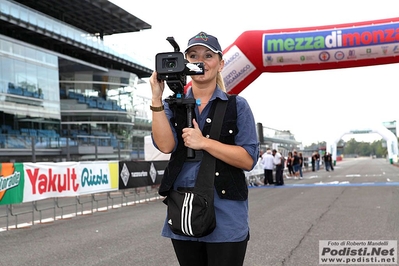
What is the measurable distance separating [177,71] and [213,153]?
439 mm

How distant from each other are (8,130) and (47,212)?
60.6 ft

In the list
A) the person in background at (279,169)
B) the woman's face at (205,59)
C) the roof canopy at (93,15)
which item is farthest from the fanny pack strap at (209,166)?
the roof canopy at (93,15)

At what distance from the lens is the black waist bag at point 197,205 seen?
204 centimetres

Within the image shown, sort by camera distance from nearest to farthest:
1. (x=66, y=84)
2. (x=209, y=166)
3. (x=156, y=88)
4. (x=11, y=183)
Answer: (x=209, y=166) → (x=156, y=88) → (x=11, y=183) → (x=66, y=84)

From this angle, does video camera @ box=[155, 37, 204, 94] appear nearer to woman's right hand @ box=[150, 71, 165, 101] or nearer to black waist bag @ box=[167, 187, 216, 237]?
woman's right hand @ box=[150, 71, 165, 101]

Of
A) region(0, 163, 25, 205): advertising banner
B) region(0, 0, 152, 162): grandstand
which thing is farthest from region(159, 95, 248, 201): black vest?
region(0, 0, 152, 162): grandstand

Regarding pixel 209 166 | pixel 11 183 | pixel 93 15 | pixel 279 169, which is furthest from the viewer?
pixel 93 15

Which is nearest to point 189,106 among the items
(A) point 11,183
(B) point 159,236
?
(B) point 159,236

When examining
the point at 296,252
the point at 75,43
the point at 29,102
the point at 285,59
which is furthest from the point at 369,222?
the point at 75,43

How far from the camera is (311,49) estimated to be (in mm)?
14648

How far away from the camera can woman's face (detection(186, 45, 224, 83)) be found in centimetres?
231

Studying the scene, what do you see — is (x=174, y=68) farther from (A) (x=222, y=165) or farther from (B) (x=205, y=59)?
(A) (x=222, y=165)

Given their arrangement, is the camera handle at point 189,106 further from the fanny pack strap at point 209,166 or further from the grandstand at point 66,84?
the grandstand at point 66,84

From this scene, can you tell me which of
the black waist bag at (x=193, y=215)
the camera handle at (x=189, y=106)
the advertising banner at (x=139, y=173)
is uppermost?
the camera handle at (x=189, y=106)
